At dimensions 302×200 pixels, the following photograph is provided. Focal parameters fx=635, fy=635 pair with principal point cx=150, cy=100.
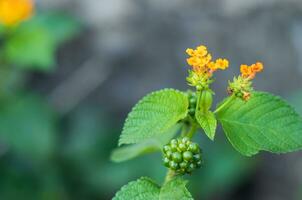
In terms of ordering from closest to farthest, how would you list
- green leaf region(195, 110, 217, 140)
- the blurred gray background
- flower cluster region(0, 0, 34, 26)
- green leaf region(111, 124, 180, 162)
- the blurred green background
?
1. green leaf region(195, 110, 217, 140)
2. green leaf region(111, 124, 180, 162)
3. flower cluster region(0, 0, 34, 26)
4. the blurred green background
5. the blurred gray background

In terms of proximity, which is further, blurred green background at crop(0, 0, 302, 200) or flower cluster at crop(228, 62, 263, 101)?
blurred green background at crop(0, 0, 302, 200)

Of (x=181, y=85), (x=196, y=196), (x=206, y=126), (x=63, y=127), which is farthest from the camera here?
(x=181, y=85)

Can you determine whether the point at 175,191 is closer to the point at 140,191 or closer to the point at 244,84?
the point at 140,191

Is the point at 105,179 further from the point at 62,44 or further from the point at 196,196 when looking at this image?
the point at 62,44

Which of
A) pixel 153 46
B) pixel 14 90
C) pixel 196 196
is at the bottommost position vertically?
pixel 196 196

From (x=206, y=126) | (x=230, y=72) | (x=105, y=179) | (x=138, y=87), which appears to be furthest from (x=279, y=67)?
(x=206, y=126)

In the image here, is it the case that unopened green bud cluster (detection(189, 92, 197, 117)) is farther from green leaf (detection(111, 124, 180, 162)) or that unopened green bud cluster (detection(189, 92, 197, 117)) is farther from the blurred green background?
the blurred green background

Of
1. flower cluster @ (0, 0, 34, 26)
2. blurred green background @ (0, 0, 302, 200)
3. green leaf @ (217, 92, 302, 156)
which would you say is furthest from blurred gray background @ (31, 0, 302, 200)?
green leaf @ (217, 92, 302, 156)
